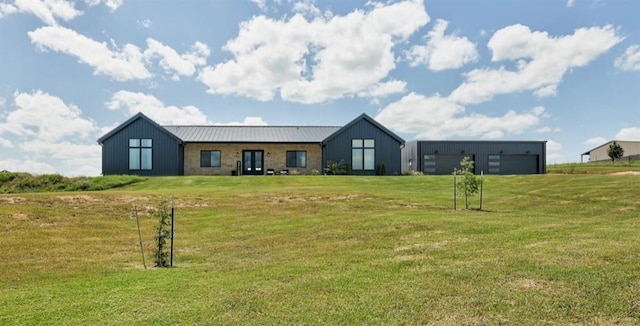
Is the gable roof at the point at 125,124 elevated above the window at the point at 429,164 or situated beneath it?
elevated above

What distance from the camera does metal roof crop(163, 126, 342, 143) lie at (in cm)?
3438

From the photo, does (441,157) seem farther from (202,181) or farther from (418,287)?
(418,287)

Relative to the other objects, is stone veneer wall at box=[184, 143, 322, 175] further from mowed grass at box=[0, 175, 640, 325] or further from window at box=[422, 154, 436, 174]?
mowed grass at box=[0, 175, 640, 325]

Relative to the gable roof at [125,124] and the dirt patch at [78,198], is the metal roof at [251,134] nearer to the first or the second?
the gable roof at [125,124]

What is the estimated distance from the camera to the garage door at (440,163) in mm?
40281

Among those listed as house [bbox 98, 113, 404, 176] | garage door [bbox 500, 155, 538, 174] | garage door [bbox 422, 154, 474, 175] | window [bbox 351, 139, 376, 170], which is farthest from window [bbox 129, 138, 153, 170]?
garage door [bbox 500, 155, 538, 174]

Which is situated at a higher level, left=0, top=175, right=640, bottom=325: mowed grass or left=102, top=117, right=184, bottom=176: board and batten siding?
left=102, top=117, right=184, bottom=176: board and batten siding

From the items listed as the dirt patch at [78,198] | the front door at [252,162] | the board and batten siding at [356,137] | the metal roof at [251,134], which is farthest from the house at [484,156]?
the dirt patch at [78,198]

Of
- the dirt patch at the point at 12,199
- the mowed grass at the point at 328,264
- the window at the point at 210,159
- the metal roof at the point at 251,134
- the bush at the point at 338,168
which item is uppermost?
the metal roof at the point at 251,134

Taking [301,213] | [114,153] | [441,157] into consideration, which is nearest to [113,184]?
[114,153]

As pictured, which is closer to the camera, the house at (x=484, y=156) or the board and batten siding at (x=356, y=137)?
the board and batten siding at (x=356, y=137)

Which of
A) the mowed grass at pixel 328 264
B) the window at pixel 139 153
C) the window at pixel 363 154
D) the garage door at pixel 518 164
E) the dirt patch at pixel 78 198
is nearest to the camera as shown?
the mowed grass at pixel 328 264

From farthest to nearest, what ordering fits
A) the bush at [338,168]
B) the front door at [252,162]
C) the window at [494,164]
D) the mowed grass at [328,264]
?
the window at [494,164] → the front door at [252,162] → the bush at [338,168] → the mowed grass at [328,264]

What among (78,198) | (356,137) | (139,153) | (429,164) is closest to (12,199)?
(78,198)
